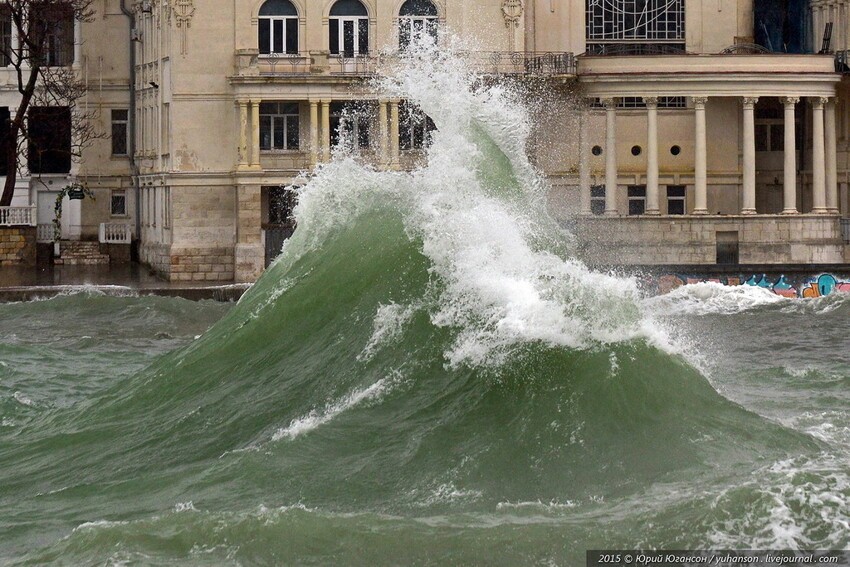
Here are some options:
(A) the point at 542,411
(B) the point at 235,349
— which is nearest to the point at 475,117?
(B) the point at 235,349

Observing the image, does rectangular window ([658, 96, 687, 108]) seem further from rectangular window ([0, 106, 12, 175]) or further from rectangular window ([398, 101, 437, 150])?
rectangular window ([0, 106, 12, 175])

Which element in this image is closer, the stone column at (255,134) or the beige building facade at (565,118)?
the beige building facade at (565,118)

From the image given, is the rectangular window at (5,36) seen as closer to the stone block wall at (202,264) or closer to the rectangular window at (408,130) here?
the stone block wall at (202,264)

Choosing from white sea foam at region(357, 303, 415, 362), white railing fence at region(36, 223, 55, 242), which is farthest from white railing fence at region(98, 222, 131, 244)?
white sea foam at region(357, 303, 415, 362)

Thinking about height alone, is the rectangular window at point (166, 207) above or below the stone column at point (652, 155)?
below

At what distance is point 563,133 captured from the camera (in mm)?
50125

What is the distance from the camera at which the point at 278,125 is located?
49.5 m

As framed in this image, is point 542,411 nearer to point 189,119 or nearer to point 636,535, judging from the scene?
point 636,535

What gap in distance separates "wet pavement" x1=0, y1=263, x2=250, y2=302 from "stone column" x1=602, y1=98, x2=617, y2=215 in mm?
10519

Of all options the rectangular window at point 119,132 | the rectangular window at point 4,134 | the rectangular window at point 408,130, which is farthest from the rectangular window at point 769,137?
the rectangular window at point 4,134

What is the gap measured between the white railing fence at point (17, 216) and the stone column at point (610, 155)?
16526 mm

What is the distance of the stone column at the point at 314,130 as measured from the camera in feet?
159

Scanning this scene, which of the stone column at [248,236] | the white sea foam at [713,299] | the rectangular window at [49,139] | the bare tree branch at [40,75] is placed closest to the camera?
the white sea foam at [713,299]

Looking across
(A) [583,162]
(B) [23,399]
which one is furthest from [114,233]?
(B) [23,399]
